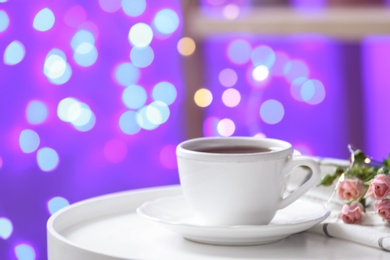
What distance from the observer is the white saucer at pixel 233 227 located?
805 mm

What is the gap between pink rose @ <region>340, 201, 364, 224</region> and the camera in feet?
2.91

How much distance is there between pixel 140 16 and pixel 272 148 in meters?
1.35

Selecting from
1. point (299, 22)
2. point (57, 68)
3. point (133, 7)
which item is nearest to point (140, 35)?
point (133, 7)

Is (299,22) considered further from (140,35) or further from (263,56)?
(140,35)

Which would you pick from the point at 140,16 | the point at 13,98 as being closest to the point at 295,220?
the point at 13,98

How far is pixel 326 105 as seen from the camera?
2.25 meters

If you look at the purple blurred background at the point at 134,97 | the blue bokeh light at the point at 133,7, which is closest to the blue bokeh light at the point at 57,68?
the purple blurred background at the point at 134,97

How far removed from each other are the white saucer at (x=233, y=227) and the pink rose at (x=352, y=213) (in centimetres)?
2

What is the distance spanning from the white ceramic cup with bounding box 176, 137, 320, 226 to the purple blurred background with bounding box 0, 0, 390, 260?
111 centimetres

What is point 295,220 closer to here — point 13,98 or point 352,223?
point 352,223

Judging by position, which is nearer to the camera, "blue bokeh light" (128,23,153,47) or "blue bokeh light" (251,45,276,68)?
"blue bokeh light" (128,23,153,47)

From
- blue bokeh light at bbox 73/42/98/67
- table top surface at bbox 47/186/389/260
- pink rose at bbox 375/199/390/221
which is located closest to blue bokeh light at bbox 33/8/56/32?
blue bokeh light at bbox 73/42/98/67

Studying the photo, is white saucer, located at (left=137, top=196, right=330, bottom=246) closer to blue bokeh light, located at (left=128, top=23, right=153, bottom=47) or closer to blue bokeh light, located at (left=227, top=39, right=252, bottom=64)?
blue bokeh light, located at (left=128, top=23, right=153, bottom=47)

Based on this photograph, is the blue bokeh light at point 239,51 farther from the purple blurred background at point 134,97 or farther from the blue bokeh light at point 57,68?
the blue bokeh light at point 57,68
